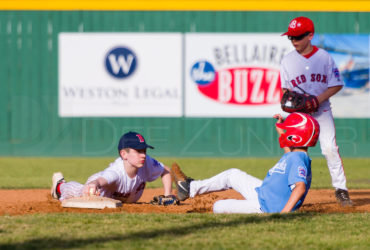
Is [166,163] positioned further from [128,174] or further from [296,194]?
[296,194]

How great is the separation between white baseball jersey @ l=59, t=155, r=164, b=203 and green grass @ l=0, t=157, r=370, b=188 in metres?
3.39

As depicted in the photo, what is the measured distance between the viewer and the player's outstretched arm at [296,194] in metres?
5.52

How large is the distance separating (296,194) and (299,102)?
70.9 inches

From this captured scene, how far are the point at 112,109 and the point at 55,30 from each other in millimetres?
2427

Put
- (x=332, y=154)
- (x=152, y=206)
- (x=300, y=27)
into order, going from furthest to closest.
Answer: (x=332, y=154) → (x=300, y=27) → (x=152, y=206)

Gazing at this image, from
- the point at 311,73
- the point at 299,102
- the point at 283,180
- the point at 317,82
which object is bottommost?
the point at 283,180

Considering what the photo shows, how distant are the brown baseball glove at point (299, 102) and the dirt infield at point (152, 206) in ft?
3.47

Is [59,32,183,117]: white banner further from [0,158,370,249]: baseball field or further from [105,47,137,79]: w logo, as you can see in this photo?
[0,158,370,249]: baseball field

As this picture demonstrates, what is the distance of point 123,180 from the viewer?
6.90 m

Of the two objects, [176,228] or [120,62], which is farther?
[120,62]

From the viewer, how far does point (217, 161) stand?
49.5 ft

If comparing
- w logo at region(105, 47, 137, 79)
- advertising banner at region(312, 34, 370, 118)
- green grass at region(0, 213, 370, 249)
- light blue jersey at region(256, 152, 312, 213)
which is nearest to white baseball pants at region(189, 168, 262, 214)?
light blue jersey at region(256, 152, 312, 213)

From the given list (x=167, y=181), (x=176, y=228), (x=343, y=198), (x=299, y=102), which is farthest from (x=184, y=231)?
(x=343, y=198)

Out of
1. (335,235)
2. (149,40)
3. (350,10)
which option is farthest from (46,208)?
(350,10)
